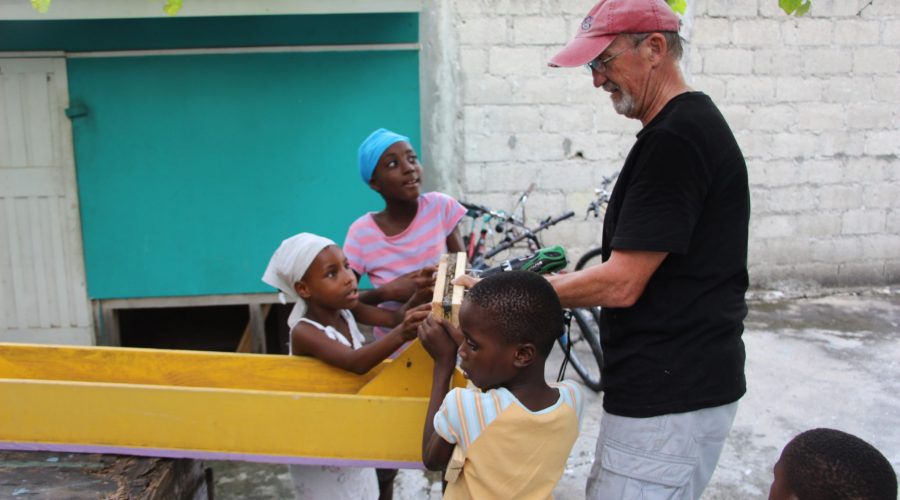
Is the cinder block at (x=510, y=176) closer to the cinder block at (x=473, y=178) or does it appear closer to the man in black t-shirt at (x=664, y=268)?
the cinder block at (x=473, y=178)

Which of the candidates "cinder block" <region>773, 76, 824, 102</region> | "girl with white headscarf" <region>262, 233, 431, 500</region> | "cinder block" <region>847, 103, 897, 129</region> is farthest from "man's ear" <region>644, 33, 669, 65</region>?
"cinder block" <region>847, 103, 897, 129</region>

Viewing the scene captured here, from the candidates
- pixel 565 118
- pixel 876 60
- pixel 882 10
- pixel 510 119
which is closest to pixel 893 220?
pixel 876 60

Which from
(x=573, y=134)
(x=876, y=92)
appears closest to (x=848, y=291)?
(x=876, y=92)

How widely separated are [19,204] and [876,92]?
6.93 meters

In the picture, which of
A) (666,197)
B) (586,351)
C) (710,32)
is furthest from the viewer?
(710,32)

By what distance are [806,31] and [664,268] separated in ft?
18.3

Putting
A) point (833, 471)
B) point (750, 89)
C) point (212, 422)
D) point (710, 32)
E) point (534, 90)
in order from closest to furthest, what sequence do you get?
point (833, 471)
point (212, 422)
point (534, 90)
point (710, 32)
point (750, 89)

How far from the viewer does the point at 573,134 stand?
6.04 meters

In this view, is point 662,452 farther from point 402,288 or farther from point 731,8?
point 731,8

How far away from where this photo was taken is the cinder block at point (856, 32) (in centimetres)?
646

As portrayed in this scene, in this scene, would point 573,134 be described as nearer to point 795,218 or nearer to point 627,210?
point 795,218

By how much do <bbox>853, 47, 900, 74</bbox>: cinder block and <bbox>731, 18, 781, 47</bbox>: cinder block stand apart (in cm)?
80

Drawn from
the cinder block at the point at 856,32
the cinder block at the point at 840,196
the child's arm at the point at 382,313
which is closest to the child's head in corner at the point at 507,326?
the child's arm at the point at 382,313

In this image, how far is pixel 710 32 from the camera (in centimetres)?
624
